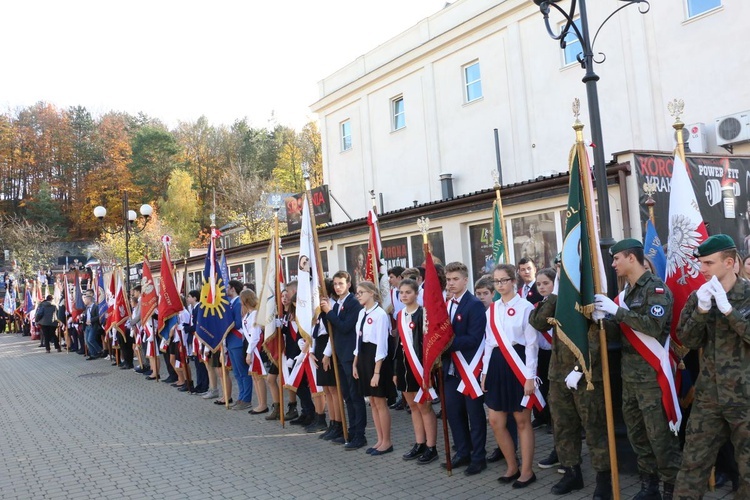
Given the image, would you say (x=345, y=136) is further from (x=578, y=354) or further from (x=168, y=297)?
(x=578, y=354)

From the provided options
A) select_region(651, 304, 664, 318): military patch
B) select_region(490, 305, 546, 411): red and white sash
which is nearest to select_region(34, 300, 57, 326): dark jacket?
select_region(490, 305, 546, 411): red and white sash

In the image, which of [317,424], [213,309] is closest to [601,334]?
[317,424]

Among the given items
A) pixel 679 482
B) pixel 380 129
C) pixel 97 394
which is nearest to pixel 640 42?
pixel 380 129

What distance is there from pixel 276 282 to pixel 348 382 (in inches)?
94.7

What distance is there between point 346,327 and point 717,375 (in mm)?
4066

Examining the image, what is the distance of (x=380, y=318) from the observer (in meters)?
6.79

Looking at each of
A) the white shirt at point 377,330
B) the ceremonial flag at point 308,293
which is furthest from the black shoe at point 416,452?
the ceremonial flag at point 308,293

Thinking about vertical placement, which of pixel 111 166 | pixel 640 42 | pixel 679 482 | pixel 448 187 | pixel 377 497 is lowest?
pixel 377 497

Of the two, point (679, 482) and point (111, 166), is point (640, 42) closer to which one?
point (679, 482)

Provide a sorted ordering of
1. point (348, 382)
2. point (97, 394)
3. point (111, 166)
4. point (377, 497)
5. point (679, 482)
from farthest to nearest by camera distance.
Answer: point (111, 166) < point (97, 394) < point (348, 382) < point (377, 497) < point (679, 482)

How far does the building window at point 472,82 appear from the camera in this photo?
2025cm

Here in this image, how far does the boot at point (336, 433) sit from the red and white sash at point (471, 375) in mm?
2377

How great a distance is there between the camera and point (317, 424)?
8.53 meters

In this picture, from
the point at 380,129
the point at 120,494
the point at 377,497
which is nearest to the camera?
the point at 377,497
